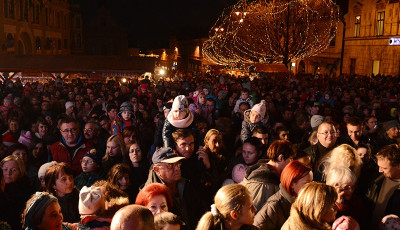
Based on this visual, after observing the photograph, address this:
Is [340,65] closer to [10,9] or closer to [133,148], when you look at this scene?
[10,9]

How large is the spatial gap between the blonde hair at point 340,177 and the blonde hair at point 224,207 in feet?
3.85

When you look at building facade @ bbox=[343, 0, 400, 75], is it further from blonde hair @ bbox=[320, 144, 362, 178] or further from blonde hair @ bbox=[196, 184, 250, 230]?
blonde hair @ bbox=[196, 184, 250, 230]

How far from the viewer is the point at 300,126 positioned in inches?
315

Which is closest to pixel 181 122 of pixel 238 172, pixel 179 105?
pixel 179 105

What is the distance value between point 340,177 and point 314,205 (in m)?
0.95

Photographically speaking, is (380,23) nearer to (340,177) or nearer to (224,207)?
(340,177)

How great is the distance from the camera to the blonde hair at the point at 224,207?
9.38 ft

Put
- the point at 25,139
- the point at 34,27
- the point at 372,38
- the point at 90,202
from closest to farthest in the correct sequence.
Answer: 1. the point at 90,202
2. the point at 25,139
3. the point at 372,38
4. the point at 34,27

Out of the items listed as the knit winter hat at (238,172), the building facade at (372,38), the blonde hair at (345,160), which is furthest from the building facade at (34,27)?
the blonde hair at (345,160)

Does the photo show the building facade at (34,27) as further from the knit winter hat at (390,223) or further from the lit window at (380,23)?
the knit winter hat at (390,223)

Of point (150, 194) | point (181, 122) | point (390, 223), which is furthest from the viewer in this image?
point (181, 122)

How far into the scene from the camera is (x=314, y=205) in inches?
114

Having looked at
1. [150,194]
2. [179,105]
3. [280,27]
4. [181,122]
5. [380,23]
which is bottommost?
[150,194]

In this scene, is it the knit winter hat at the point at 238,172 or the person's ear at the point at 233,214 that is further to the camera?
the knit winter hat at the point at 238,172
